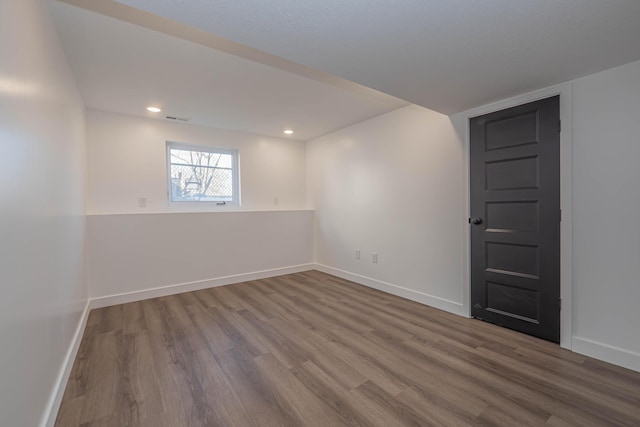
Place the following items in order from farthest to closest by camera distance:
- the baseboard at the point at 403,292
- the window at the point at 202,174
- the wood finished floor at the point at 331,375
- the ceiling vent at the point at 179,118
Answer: the window at the point at 202,174 → the ceiling vent at the point at 179,118 → the baseboard at the point at 403,292 → the wood finished floor at the point at 331,375

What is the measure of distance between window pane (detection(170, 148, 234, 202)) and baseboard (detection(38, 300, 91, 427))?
6.81 feet

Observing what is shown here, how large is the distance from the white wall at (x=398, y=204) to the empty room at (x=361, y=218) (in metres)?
0.03

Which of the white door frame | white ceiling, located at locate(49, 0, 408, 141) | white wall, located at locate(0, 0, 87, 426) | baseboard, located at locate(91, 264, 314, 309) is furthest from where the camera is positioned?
baseboard, located at locate(91, 264, 314, 309)

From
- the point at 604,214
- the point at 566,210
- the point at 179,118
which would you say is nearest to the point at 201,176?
the point at 179,118

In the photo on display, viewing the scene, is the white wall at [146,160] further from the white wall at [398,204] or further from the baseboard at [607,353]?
the baseboard at [607,353]

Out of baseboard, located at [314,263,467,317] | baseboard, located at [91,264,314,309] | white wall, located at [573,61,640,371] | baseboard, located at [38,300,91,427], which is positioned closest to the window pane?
baseboard, located at [91,264,314,309]

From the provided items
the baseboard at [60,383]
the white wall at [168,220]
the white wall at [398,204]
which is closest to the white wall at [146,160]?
the white wall at [168,220]

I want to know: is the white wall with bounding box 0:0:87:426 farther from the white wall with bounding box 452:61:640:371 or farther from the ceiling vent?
the white wall with bounding box 452:61:640:371

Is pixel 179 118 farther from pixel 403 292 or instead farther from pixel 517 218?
pixel 517 218

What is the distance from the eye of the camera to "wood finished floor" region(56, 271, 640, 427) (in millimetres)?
1533

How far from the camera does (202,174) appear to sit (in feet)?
13.9

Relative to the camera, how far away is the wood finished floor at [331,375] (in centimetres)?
153

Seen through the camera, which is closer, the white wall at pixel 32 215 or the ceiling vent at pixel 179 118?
the white wall at pixel 32 215

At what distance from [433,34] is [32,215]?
7.41 ft
